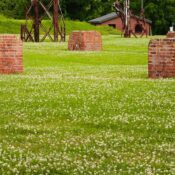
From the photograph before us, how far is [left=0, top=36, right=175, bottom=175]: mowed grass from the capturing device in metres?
7.78

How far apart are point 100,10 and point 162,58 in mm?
86628

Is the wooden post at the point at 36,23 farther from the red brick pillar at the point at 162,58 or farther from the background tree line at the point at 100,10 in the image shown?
the background tree line at the point at 100,10

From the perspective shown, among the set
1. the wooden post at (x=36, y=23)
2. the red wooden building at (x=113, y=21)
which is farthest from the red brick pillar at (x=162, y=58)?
the red wooden building at (x=113, y=21)

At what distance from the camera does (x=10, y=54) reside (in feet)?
69.7

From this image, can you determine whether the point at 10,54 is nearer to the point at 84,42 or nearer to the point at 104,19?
the point at 84,42

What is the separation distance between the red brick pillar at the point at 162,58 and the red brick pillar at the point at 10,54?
15.3ft

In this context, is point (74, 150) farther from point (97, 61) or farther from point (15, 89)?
point (97, 61)

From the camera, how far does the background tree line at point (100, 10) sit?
9444cm

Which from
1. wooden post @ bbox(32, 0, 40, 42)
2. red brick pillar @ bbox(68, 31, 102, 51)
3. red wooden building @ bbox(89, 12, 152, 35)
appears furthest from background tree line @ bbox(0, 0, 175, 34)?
red brick pillar @ bbox(68, 31, 102, 51)

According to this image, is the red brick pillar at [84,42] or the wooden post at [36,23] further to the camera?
the wooden post at [36,23]

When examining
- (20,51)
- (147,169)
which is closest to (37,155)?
(147,169)

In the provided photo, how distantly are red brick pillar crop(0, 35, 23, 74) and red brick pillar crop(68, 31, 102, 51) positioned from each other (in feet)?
50.4

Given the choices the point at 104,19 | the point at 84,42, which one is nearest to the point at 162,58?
the point at 84,42

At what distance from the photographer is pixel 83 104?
12648mm
